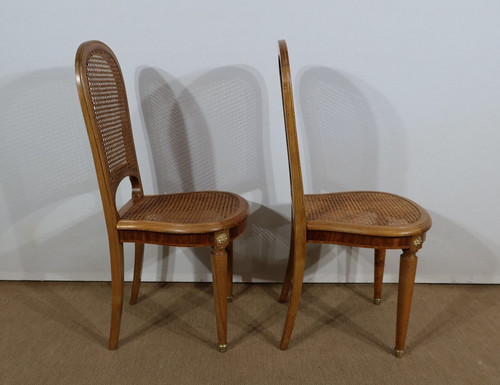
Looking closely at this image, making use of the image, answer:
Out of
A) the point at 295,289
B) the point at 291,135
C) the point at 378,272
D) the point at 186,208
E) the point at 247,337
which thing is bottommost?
the point at 247,337

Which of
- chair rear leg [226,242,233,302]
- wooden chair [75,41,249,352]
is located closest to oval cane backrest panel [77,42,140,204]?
wooden chair [75,41,249,352]

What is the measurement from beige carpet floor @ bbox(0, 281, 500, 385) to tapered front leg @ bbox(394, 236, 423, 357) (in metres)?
0.08

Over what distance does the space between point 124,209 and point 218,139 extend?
51 cm

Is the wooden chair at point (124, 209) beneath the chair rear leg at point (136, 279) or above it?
above

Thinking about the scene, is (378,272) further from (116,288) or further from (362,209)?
(116,288)

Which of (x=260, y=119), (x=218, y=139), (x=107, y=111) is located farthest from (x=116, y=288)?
(x=260, y=119)

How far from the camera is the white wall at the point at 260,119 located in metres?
1.75

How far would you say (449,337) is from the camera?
1.70 meters

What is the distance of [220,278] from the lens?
152 centimetres

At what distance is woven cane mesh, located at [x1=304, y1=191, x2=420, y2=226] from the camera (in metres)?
1.48

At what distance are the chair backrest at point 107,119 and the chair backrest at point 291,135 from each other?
1.92 ft

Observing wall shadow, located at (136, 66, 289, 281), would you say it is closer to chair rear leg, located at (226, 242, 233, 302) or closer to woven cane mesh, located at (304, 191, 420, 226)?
chair rear leg, located at (226, 242, 233, 302)

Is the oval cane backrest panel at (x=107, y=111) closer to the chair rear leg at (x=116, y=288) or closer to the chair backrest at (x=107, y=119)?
the chair backrest at (x=107, y=119)

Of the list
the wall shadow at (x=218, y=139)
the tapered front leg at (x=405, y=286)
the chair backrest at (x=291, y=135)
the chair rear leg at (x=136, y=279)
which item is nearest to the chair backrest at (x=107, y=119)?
the wall shadow at (x=218, y=139)
